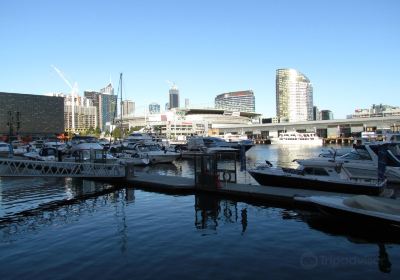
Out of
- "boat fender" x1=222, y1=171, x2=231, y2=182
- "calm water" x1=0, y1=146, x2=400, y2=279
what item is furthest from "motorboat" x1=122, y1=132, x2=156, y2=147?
"calm water" x1=0, y1=146, x2=400, y2=279

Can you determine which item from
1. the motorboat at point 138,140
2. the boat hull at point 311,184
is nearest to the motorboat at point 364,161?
the boat hull at point 311,184

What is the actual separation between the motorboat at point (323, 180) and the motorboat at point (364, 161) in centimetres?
42

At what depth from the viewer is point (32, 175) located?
87.0 feet

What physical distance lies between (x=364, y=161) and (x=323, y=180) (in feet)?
18.5

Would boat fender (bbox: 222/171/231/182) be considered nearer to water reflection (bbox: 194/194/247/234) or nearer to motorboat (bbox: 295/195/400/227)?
water reflection (bbox: 194/194/247/234)

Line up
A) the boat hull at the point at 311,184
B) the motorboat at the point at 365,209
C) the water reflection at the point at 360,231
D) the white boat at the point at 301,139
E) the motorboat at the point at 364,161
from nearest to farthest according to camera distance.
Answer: the water reflection at the point at 360,231 → the motorboat at the point at 365,209 → the boat hull at the point at 311,184 → the motorboat at the point at 364,161 → the white boat at the point at 301,139

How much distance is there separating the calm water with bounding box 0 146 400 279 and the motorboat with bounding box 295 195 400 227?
0.69 m

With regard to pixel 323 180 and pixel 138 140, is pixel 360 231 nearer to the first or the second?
pixel 323 180

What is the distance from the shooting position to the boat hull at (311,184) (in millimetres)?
22969

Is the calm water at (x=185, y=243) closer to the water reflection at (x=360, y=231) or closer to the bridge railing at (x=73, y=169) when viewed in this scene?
the water reflection at (x=360, y=231)

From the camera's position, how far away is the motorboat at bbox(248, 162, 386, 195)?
75.7 ft

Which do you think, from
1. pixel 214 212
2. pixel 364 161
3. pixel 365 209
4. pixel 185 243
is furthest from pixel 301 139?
pixel 185 243

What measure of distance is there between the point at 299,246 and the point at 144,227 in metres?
7.41

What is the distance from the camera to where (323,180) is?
24.5 m
